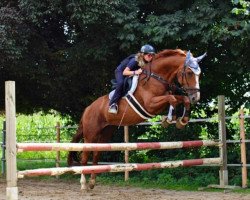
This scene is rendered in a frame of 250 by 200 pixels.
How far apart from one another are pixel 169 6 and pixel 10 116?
5563 mm

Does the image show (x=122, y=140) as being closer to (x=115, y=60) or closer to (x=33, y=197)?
(x=115, y=60)

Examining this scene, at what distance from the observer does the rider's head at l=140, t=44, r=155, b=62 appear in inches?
318

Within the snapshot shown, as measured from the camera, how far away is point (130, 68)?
831 centimetres

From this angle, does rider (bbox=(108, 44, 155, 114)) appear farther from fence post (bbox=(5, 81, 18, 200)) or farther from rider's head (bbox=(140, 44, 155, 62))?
fence post (bbox=(5, 81, 18, 200))

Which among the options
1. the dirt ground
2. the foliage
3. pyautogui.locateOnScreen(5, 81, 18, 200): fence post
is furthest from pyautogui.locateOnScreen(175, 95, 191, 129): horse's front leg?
the foliage

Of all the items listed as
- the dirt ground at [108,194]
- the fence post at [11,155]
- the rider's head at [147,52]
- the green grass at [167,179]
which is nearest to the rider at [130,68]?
the rider's head at [147,52]

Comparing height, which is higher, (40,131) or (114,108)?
(114,108)

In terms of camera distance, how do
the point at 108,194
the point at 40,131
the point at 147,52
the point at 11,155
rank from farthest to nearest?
the point at 40,131, the point at 108,194, the point at 147,52, the point at 11,155

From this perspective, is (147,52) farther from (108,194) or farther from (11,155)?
(11,155)

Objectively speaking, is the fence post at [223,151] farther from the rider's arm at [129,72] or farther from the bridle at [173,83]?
the rider's arm at [129,72]

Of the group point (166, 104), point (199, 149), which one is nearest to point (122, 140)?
point (199, 149)

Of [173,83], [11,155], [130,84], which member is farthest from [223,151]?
[11,155]

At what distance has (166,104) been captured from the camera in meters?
7.69

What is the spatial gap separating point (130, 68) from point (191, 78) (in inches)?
45.7
